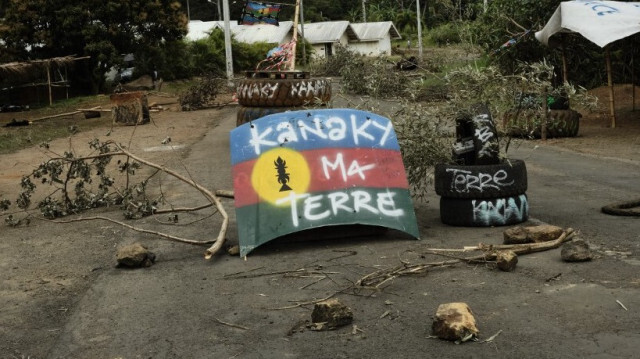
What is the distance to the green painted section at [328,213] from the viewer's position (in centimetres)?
739

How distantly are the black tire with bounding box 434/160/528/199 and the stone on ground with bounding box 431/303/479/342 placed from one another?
113 inches

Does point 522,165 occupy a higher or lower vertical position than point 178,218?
higher

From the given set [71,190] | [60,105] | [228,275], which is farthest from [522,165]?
[60,105]

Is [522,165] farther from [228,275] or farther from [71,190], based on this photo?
[71,190]

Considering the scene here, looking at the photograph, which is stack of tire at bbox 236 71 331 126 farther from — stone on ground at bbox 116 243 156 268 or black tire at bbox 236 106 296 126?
stone on ground at bbox 116 243 156 268

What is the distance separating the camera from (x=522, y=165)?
795cm

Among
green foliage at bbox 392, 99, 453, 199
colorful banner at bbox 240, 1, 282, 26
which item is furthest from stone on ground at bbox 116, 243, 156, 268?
colorful banner at bbox 240, 1, 282, 26

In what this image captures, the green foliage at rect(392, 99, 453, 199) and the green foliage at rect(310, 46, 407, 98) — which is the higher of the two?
the green foliage at rect(310, 46, 407, 98)

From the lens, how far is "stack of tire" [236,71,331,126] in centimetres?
1555

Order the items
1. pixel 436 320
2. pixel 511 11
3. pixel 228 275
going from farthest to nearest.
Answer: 1. pixel 511 11
2. pixel 228 275
3. pixel 436 320

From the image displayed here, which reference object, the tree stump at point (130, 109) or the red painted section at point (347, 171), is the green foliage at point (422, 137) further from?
the tree stump at point (130, 109)

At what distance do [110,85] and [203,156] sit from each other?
31.3 metres

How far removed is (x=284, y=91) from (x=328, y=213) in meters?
8.29

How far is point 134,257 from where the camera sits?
7.16 meters
